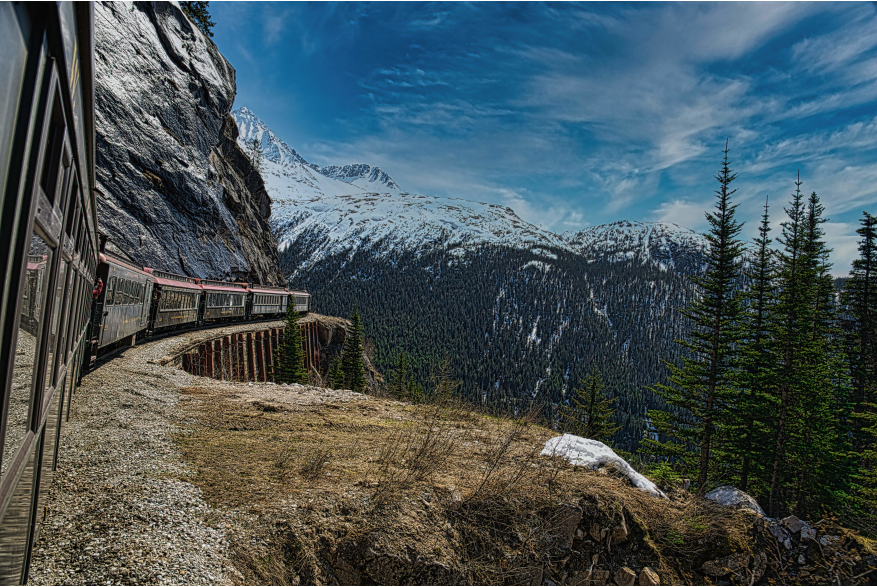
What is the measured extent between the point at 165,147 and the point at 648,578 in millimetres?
40311

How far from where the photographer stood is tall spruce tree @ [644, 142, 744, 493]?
55.0ft

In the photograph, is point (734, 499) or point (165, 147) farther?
point (165, 147)

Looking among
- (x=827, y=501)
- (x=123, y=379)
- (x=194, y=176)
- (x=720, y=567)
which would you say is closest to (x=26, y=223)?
(x=720, y=567)

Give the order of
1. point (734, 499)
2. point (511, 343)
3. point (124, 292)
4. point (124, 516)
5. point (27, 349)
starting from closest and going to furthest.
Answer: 1. point (27, 349)
2. point (124, 516)
3. point (734, 499)
4. point (124, 292)
5. point (511, 343)

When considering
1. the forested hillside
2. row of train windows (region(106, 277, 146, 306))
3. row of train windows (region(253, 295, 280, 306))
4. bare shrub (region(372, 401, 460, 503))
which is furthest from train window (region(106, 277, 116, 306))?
the forested hillside

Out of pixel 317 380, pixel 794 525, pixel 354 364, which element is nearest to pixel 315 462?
pixel 794 525

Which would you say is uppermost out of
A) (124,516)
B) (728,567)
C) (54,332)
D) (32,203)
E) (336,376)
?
(32,203)

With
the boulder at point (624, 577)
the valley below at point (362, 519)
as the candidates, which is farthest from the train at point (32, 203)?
the boulder at point (624, 577)

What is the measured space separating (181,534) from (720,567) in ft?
22.2

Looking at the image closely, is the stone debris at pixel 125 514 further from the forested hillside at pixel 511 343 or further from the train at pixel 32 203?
the forested hillside at pixel 511 343

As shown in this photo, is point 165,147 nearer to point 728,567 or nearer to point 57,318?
point 57,318

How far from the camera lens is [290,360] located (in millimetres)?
25438

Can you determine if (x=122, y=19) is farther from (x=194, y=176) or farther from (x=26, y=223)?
(x=26, y=223)

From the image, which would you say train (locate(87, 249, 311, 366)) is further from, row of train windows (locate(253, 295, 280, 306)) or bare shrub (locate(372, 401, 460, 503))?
bare shrub (locate(372, 401, 460, 503))
